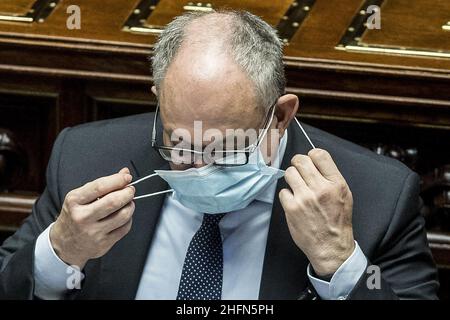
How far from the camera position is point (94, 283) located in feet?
4.94

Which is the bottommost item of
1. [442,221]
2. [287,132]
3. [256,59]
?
[442,221]

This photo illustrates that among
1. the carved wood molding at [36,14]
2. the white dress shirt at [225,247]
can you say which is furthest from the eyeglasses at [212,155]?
the carved wood molding at [36,14]

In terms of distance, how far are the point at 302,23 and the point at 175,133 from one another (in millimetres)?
652

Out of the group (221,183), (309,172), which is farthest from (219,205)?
(309,172)

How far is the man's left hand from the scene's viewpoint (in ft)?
4.51

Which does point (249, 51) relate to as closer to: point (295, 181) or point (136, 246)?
point (295, 181)

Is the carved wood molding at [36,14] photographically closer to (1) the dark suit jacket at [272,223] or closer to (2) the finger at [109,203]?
(1) the dark suit jacket at [272,223]

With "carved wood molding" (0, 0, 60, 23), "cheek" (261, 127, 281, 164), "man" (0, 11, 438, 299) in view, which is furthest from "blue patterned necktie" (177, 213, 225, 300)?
"carved wood molding" (0, 0, 60, 23)

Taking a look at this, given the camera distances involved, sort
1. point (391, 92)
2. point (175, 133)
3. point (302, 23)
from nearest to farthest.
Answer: point (175, 133)
point (391, 92)
point (302, 23)

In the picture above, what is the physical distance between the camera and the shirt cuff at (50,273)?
1432 mm

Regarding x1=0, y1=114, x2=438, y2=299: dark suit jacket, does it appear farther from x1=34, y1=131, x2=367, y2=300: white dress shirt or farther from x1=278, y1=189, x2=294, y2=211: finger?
x1=278, y1=189, x2=294, y2=211: finger

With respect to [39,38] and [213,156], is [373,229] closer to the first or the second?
[213,156]

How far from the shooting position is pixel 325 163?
4.52 feet
